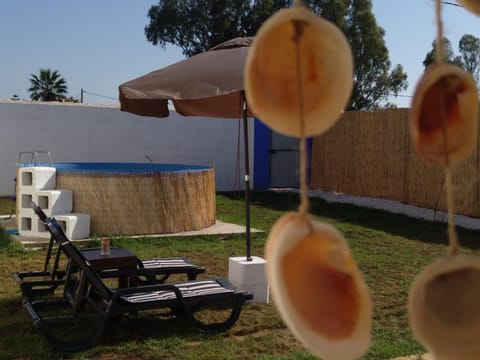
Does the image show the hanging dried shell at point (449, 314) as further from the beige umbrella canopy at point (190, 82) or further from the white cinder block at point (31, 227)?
A: the white cinder block at point (31, 227)

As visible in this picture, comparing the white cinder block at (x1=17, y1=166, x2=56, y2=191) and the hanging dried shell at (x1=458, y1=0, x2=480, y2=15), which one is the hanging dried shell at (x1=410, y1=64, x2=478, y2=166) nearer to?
the hanging dried shell at (x1=458, y1=0, x2=480, y2=15)

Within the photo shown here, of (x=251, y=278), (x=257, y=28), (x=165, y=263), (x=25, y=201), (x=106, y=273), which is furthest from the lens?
(x=257, y=28)

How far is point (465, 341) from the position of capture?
2.07 ft

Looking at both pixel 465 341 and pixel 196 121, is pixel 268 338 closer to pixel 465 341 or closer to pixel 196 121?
pixel 465 341

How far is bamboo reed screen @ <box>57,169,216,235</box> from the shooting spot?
9.30 m

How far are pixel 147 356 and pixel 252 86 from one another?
4132 mm

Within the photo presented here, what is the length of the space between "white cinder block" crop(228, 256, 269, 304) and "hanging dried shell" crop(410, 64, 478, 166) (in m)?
5.06

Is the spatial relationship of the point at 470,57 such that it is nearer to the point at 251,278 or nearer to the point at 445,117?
the point at 251,278

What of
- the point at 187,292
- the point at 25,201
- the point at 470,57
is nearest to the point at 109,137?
the point at 25,201

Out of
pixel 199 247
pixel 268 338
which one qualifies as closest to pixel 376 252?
pixel 199 247

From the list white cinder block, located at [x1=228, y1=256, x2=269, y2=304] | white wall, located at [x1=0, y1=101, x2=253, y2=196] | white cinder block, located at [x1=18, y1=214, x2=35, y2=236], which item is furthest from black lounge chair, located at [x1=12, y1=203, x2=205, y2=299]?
white wall, located at [x1=0, y1=101, x2=253, y2=196]

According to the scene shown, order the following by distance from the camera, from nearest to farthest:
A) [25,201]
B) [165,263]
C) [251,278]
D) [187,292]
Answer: [187,292]
[251,278]
[165,263]
[25,201]

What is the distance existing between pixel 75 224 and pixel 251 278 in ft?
14.0

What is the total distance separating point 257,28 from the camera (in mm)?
30172
